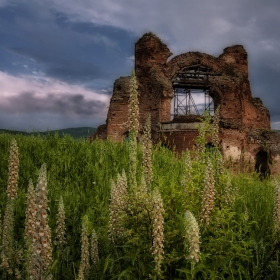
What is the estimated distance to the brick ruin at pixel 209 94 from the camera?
25655mm

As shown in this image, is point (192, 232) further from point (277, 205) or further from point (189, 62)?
point (189, 62)

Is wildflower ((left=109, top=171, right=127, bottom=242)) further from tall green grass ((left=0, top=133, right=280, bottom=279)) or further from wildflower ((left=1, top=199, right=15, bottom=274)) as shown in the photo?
wildflower ((left=1, top=199, right=15, bottom=274))

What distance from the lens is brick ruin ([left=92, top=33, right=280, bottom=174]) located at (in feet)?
84.2

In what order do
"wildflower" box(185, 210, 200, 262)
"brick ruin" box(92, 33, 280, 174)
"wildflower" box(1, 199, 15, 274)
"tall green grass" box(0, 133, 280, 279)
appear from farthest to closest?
"brick ruin" box(92, 33, 280, 174) → "tall green grass" box(0, 133, 280, 279) → "wildflower" box(1, 199, 15, 274) → "wildflower" box(185, 210, 200, 262)

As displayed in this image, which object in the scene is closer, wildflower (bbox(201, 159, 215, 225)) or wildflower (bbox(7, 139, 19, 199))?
wildflower (bbox(201, 159, 215, 225))

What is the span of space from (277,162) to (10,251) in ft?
80.3

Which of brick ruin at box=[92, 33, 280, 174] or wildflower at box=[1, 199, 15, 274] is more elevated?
brick ruin at box=[92, 33, 280, 174]

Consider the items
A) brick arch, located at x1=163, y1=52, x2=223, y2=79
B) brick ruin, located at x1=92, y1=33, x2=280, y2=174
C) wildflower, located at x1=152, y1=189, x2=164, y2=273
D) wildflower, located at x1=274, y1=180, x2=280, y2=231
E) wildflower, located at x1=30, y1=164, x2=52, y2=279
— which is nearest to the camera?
wildflower, located at x1=30, y1=164, x2=52, y2=279

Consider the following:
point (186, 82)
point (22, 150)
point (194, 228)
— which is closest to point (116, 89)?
point (186, 82)

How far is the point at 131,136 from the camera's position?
3.77 metres

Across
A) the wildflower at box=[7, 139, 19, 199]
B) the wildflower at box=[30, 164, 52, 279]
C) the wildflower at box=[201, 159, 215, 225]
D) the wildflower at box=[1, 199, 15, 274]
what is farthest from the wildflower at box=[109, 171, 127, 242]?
the wildflower at box=[30, 164, 52, 279]

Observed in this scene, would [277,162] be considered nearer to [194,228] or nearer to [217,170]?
[217,170]

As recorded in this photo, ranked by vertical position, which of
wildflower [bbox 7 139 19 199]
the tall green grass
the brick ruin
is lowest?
the tall green grass

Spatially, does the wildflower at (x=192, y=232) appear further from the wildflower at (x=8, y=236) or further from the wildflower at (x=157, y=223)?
the wildflower at (x=8, y=236)
